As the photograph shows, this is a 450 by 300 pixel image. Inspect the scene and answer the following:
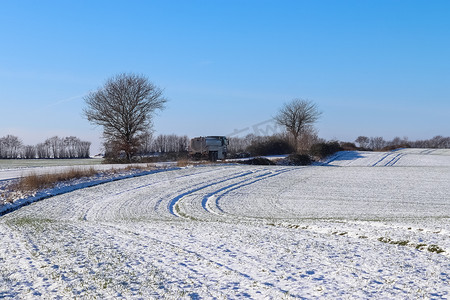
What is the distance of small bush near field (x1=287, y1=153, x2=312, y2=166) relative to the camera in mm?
57656

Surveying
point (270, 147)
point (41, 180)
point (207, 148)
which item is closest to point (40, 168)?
point (41, 180)

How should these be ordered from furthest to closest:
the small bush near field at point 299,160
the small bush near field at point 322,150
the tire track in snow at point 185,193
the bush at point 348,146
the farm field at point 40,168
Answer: the bush at point 348,146
the small bush near field at point 322,150
the small bush near field at point 299,160
the farm field at point 40,168
the tire track in snow at point 185,193

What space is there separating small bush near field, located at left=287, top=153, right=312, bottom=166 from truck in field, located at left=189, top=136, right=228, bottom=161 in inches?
397

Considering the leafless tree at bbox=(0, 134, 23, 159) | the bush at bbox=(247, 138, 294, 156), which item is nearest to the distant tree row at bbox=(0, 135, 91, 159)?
the leafless tree at bbox=(0, 134, 23, 159)

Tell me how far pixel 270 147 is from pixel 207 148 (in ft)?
76.1

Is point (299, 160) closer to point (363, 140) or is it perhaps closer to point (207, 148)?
point (207, 148)

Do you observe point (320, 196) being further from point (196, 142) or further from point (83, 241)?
point (196, 142)

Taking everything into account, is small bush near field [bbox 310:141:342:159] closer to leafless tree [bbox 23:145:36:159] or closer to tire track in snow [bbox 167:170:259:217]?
tire track in snow [bbox 167:170:259:217]

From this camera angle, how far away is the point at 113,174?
3544 centimetres

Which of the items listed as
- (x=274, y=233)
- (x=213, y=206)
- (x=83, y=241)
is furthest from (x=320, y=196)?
(x=83, y=241)

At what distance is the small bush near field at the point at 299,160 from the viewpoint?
5766 centimetres

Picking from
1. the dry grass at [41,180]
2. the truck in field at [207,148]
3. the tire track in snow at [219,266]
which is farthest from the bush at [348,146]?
the tire track in snow at [219,266]

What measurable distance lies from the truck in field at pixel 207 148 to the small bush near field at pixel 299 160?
1010 cm

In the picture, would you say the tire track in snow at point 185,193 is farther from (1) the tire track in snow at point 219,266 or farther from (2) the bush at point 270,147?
(2) the bush at point 270,147
